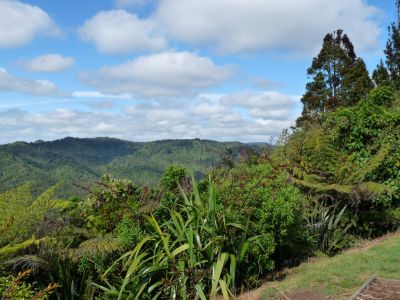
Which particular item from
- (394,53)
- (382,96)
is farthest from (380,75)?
(382,96)

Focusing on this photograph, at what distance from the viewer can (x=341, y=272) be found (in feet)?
17.1

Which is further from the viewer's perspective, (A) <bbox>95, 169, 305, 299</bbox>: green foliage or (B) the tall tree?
(B) the tall tree

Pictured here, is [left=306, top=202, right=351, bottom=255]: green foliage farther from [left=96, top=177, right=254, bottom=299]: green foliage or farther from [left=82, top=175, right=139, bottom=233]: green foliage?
[left=82, top=175, right=139, bottom=233]: green foliage

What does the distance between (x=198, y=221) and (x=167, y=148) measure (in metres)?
167

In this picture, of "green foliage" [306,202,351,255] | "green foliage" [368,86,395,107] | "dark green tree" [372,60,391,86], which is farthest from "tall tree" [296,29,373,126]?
"green foliage" [306,202,351,255]

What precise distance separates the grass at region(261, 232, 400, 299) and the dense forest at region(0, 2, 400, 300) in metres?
0.36

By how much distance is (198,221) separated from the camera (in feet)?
16.6

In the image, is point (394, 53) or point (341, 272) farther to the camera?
point (394, 53)

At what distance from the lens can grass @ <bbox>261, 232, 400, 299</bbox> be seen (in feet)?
15.4

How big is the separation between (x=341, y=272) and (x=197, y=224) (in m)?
1.88

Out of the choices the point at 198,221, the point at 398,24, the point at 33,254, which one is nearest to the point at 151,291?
the point at 198,221

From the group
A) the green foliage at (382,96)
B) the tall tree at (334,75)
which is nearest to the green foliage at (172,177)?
the green foliage at (382,96)

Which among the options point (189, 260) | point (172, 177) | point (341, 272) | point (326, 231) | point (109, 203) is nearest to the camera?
point (189, 260)

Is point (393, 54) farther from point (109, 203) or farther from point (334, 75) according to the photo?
point (109, 203)
